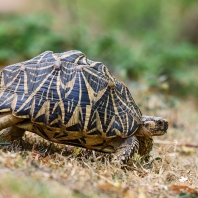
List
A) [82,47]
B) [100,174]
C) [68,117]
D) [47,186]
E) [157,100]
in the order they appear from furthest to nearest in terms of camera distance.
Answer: [82,47] < [157,100] < [68,117] < [100,174] < [47,186]

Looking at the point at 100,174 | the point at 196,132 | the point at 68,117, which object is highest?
the point at 68,117

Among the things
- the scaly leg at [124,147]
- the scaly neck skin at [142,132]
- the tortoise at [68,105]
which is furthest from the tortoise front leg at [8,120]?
the scaly neck skin at [142,132]

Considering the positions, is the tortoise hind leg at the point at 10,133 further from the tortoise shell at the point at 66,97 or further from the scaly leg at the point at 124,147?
the scaly leg at the point at 124,147

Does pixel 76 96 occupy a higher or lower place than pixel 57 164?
higher

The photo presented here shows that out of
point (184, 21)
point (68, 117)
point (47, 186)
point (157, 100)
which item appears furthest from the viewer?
point (184, 21)

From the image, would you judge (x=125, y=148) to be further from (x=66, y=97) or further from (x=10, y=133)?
(x=10, y=133)

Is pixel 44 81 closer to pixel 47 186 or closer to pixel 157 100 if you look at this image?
pixel 47 186

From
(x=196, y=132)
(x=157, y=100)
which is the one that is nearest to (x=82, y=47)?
(x=157, y=100)
